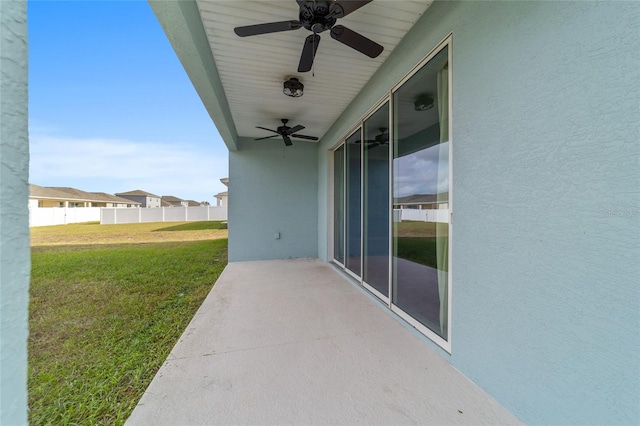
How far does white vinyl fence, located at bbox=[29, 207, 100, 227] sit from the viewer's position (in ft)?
47.6

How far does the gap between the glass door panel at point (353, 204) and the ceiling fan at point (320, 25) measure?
1819 millimetres

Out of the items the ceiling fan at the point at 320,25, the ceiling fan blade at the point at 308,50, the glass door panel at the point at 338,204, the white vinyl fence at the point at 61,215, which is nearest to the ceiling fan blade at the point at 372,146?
the glass door panel at the point at 338,204

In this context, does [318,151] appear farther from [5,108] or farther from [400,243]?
[5,108]

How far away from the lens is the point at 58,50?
247 inches

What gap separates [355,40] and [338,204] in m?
3.12

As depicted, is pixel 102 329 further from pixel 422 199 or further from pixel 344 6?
pixel 344 6

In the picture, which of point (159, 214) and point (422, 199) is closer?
point (422, 199)

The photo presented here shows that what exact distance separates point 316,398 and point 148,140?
869 inches

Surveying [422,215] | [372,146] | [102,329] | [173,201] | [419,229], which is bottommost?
[102,329]

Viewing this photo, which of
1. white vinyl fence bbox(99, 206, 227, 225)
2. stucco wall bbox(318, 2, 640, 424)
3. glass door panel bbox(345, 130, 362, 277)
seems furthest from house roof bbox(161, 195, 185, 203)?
stucco wall bbox(318, 2, 640, 424)

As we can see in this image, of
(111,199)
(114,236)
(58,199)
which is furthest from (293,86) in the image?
(111,199)

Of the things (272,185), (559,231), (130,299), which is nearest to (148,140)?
(272,185)

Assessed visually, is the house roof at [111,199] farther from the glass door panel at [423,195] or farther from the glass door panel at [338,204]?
the glass door panel at [423,195]

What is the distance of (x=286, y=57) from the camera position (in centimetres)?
271
